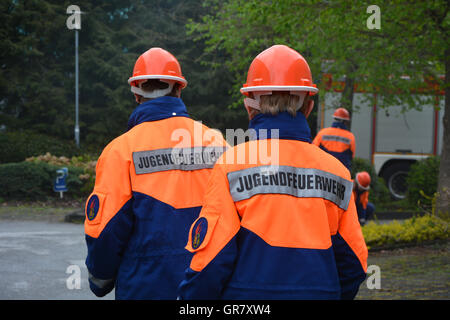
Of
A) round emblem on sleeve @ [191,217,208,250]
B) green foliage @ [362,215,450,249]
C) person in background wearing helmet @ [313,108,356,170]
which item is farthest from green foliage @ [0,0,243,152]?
round emblem on sleeve @ [191,217,208,250]

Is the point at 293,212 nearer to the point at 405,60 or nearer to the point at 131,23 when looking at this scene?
the point at 405,60

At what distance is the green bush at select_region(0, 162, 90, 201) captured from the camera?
14.6 meters

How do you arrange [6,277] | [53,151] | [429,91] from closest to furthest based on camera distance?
1. [6,277]
2. [429,91]
3. [53,151]

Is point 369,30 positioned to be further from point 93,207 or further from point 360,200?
point 93,207

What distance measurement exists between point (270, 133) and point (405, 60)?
8.26 metres

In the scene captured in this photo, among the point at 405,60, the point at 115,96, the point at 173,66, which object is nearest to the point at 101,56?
the point at 115,96

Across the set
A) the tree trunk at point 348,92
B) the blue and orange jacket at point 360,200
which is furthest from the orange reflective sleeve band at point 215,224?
the tree trunk at point 348,92

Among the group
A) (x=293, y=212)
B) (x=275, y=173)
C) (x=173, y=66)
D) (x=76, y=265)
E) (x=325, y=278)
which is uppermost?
(x=173, y=66)

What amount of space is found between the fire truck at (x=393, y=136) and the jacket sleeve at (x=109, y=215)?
49.8 ft

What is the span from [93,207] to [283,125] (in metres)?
1.17

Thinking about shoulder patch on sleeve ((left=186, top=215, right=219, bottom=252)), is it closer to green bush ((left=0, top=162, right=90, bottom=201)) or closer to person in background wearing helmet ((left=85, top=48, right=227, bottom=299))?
person in background wearing helmet ((left=85, top=48, right=227, bottom=299))

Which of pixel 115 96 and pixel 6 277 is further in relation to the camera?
pixel 115 96

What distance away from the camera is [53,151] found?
21109 mm

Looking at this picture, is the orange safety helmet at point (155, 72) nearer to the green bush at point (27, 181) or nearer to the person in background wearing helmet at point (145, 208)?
the person in background wearing helmet at point (145, 208)
